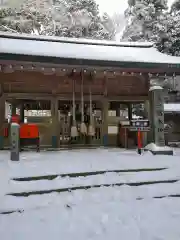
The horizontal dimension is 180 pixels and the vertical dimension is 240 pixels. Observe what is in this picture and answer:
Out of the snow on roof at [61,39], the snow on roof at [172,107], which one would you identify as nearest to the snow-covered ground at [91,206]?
the snow on roof at [61,39]

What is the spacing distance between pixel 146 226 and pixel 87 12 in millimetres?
25617

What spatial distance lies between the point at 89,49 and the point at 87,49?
0.10 m

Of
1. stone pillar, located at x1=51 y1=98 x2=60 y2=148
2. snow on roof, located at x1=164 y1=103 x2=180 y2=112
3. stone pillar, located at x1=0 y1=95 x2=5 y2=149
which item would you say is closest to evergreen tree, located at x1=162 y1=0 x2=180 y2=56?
snow on roof, located at x1=164 y1=103 x2=180 y2=112

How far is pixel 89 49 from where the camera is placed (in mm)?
10398

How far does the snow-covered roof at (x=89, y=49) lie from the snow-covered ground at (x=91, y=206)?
3906mm

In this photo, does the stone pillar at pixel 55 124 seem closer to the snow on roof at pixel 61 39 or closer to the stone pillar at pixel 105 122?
the stone pillar at pixel 105 122

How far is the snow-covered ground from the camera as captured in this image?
3.26 m

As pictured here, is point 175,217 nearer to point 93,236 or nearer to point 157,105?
point 93,236

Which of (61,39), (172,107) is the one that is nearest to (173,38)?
(172,107)

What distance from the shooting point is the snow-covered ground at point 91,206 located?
10.7 feet

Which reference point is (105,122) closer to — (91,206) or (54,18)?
(91,206)

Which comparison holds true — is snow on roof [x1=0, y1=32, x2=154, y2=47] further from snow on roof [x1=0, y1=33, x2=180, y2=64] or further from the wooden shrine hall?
the wooden shrine hall

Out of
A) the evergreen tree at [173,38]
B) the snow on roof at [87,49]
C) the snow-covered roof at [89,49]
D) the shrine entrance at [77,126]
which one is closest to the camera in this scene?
the snow-covered roof at [89,49]

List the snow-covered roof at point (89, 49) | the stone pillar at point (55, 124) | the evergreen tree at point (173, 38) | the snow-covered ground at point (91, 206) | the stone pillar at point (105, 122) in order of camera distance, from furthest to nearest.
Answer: the evergreen tree at point (173, 38), the stone pillar at point (105, 122), the stone pillar at point (55, 124), the snow-covered roof at point (89, 49), the snow-covered ground at point (91, 206)
